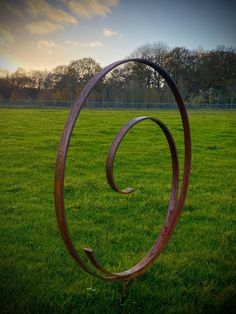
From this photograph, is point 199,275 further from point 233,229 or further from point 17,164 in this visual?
point 17,164

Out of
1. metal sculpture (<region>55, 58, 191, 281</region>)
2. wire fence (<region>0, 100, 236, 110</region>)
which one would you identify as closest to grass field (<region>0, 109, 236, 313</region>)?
metal sculpture (<region>55, 58, 191, 281</region>)

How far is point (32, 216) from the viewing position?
507cm

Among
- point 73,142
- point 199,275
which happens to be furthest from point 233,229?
point 73,142

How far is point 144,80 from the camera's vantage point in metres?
50.7

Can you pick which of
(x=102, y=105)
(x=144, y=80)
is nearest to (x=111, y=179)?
(x=102, y=105)

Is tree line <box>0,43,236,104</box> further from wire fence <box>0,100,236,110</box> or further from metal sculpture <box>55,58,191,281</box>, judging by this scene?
metal sculpture <box>55,58,191,281</box>

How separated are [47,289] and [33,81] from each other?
232 feet

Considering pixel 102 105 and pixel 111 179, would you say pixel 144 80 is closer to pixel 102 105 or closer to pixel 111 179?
pixel 102 105

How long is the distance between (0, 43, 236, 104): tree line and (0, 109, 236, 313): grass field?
39.9 meters

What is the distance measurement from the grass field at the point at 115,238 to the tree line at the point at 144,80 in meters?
39.9

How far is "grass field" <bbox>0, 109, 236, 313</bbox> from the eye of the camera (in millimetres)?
2996

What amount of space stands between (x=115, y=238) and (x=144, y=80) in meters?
48.4

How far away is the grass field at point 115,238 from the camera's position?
3.00 metres

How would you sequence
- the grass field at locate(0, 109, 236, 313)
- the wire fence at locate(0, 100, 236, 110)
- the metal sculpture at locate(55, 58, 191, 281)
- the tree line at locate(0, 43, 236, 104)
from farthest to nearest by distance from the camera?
the tree line at locate(0, 43, 236, 104)
the wire fence at locate(0, 100, 236, 110)
the grass field at locate(0, 109, 236, 313)
the metal sculpture at locate(55, 58, 191, 281)
